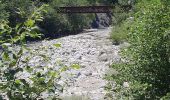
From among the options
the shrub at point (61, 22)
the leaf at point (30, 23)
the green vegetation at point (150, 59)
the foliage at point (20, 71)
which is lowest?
the shrub at point (61, 22)

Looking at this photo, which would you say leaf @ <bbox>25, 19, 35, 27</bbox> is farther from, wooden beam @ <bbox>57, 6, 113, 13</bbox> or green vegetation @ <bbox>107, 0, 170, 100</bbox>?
wooden beam @ <bbox>57, 6, 113, 13</bbox>

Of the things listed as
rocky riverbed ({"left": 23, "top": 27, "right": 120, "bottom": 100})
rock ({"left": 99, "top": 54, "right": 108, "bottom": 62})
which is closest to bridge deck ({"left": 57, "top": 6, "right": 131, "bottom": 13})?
rocky riverbed ({"left": 23, "top": 27, "right": 120, "bottom": 100})

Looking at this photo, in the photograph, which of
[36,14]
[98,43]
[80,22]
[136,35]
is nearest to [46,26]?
[80,22]

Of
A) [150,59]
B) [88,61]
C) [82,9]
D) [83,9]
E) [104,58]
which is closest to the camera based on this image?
[150,59]

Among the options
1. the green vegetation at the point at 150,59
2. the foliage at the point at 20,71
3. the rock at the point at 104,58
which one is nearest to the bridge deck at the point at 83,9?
the rock at the point at 104,58

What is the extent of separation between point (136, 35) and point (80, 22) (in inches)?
2307

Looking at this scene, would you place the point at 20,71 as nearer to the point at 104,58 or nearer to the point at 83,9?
the point at 104,58

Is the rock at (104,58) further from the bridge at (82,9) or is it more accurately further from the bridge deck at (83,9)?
the bridge deck at (83,9)

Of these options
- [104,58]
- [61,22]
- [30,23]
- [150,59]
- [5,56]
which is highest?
[30,23]

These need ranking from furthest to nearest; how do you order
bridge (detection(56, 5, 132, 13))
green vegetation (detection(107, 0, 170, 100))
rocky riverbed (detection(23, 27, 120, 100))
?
1. bridge (detection(56, 5, 132, 13))
2. rocky riverbed (detection(23, 27, 120, 100))
3. green vegetation (detection(107, 0, 170, 100))

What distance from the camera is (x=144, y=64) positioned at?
31.1 feet

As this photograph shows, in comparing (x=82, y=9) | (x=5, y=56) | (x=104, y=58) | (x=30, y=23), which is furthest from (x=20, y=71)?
(x=82, y=9)

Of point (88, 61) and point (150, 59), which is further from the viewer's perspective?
point (88, 61)

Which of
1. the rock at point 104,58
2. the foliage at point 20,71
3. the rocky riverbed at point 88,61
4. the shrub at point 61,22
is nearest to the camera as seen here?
the foliage at point 20,71
